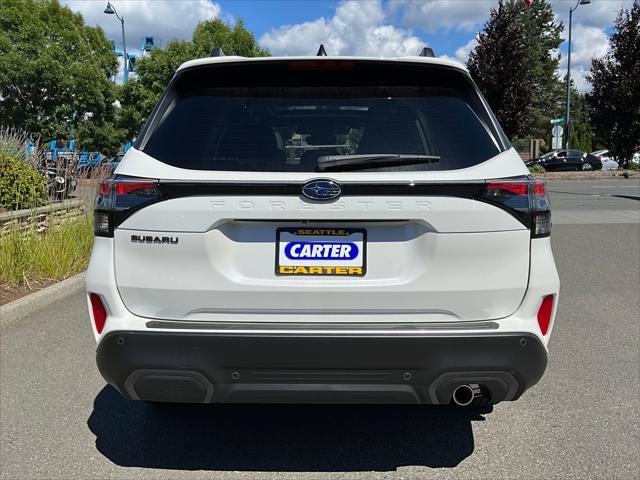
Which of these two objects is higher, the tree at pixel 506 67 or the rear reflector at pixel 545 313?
the tree at pixel 506 67

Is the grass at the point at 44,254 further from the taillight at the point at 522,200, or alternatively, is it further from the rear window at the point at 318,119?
the taillight at the point at 522,200

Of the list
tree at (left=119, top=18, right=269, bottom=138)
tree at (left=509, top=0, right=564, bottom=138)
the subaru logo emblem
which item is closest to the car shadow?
the subaru logo emblem

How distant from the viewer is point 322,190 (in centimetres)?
247

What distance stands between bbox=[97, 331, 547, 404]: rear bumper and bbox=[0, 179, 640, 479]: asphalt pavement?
619mm

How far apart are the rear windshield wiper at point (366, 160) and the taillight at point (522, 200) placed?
0.89ft

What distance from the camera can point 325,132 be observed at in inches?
110

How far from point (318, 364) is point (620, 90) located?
1248 inches

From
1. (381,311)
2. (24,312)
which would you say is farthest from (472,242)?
(24,312)

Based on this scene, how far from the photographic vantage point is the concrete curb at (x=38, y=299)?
5426 mm

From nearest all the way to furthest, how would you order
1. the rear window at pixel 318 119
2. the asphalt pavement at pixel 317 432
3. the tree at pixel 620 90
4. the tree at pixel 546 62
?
the rear window at pixel 318 119 < the asphalt pavement at pixel 317 432 < the tree at pixel 620 90 < the tree at pixel 546 62

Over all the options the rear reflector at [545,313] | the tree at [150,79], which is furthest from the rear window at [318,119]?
the tree at [150,79]

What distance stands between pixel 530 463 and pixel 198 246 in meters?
1.97

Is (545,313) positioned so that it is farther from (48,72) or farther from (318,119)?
(48,72)

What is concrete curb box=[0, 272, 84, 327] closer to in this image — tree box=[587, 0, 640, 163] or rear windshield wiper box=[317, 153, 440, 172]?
rear windshield wiper box=[317, 153, 440, 172]
